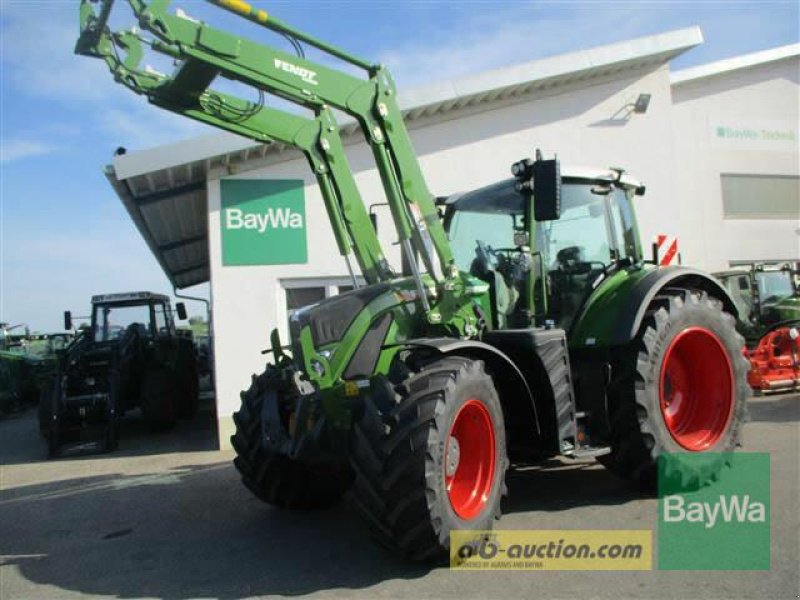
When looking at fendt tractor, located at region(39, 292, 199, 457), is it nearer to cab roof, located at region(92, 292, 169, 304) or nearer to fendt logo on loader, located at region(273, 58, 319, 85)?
cab roof, located at region(92, 292, 169, 304)

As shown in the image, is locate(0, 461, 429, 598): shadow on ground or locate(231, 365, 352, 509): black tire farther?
locate(231, 365, 352, 509): black tire

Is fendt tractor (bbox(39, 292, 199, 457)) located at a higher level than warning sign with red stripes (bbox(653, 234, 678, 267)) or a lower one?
lower

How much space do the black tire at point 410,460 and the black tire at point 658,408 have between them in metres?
1.60

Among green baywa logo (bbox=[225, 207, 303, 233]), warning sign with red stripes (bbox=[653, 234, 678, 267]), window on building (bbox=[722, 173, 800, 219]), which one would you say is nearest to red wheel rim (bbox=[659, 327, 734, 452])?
warning sign with red stripes (bbox=[653, 234, 678, 267])

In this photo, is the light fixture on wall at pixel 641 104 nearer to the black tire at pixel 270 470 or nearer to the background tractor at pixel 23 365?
the black tire at pixel 270 470

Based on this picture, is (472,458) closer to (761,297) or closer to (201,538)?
(201,538)

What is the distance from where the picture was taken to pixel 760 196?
15.0 metres

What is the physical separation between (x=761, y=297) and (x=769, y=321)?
466mm

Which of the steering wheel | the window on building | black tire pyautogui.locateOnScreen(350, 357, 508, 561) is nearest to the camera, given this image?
black tire pyautogui.locateOnScreen(350, 357, 508, 561)

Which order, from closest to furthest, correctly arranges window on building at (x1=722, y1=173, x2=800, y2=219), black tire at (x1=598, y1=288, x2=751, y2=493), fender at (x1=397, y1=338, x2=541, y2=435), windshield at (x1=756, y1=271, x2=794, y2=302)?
fender at (x1=397, y1=338, x2=541, y2=435) → black tire at (x1=598, y1=288, x2=751, y2=493) → windshield at (x1=756, y1=271, x2=794, y2=302) → window on building at (x1=722, y1=173, x2=800, y2=219)

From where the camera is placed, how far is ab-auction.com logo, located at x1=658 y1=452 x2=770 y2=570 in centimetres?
421

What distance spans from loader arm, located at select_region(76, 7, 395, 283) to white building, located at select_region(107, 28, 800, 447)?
445cm

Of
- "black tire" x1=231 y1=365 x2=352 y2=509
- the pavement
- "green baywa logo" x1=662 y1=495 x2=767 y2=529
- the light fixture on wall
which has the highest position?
the light fixture on wall

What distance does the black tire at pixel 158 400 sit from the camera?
460 inches
